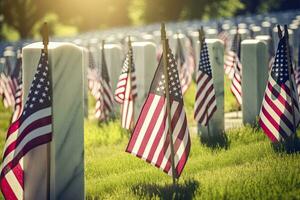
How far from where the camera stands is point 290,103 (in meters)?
9.09

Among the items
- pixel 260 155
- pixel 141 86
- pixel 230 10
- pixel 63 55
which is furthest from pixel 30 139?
pixel 230 10

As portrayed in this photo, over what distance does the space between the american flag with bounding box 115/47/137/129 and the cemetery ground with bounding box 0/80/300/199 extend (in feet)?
2.01

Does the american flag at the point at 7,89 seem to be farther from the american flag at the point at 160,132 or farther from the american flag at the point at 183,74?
the american flag at the point at 160,132

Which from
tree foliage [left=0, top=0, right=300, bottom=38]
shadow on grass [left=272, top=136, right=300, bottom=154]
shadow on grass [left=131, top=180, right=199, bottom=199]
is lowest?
shadow on grass [left=131, top=180, right=199, bottom=199]

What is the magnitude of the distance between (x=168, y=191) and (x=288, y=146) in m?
2.39

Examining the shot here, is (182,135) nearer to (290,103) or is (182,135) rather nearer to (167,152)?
(167,152)

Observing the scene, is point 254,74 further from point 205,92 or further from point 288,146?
point 288,146

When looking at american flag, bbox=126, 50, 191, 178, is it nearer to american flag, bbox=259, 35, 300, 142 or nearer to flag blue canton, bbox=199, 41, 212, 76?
american flag, bbox=259, 35, 300, 142

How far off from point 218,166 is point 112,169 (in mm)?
1524

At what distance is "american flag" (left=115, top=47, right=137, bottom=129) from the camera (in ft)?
36.6

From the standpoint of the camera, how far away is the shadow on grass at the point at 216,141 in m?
9.43

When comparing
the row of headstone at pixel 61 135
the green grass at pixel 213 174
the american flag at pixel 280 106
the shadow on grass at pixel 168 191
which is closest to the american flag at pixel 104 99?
the green grass at pixel 213 174

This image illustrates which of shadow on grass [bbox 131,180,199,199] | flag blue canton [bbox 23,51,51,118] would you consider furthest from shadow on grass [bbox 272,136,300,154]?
flag blue canton [bbox 23,51,51,118]

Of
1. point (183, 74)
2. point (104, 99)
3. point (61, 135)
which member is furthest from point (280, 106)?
point (183, 74)
